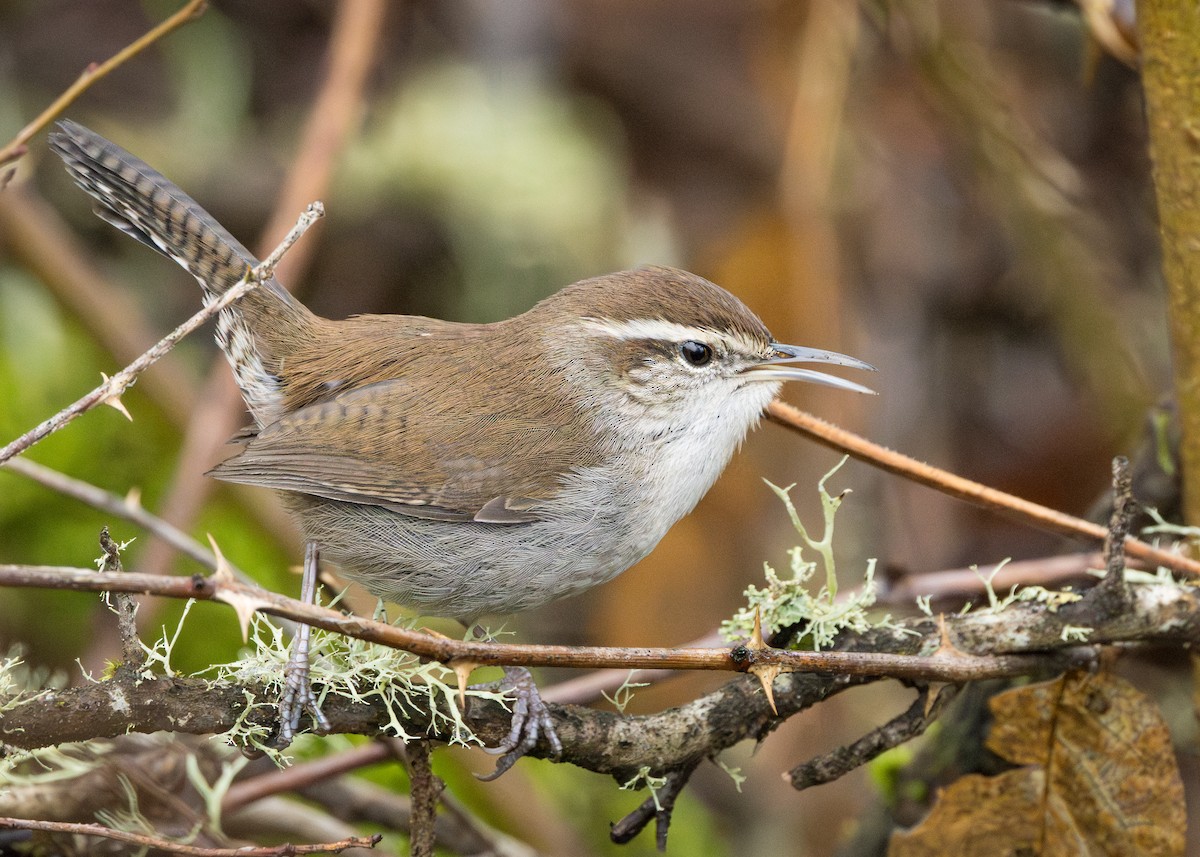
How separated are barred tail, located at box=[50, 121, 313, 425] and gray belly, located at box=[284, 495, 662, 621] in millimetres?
513

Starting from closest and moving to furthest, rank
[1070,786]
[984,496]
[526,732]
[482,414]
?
[526,732]
[984,496]
[1070,786]
[482,414]

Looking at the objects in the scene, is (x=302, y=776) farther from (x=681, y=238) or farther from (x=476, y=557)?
(x=681, y=238)

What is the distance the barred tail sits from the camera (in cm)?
321

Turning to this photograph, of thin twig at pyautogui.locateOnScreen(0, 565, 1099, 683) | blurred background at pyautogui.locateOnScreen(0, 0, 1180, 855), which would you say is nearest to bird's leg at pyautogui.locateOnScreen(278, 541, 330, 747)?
thin twig at pyautogui.locateOnScreen(0, 565, 1099, 683)

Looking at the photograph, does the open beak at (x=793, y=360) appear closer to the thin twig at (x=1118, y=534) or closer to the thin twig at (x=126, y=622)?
the thin twig at (x=1118, y=534)

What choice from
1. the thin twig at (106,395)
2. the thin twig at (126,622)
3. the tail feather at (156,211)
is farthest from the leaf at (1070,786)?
the tail feather at (156,211)

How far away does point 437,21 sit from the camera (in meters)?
6.55

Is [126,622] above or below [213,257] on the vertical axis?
below

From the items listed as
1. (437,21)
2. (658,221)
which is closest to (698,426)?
(658,221)

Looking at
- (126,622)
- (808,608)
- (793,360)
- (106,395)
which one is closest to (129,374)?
(106,395)

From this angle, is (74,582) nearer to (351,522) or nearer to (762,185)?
(351,522)

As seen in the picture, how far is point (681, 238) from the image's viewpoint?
19.9 feet

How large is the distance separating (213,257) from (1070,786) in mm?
2392

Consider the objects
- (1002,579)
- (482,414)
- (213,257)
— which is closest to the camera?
(1002,579)
